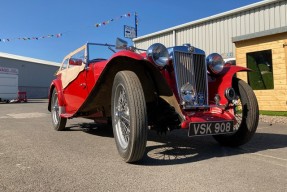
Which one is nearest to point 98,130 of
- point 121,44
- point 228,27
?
point 121,44

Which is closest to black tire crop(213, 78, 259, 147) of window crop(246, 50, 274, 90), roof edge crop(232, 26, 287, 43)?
roof edge crop(232, 26, 287, 43)

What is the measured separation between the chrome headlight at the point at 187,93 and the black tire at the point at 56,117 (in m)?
3.65

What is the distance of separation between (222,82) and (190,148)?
1117 mm

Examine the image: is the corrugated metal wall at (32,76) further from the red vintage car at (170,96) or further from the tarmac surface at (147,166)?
the red vintage car at (170,96)

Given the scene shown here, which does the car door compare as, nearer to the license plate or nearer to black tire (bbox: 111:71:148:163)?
black tire (bbox: 111:71:148:163)

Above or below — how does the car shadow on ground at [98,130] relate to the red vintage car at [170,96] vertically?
below

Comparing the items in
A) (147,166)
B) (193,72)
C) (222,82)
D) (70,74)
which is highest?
(70,74)

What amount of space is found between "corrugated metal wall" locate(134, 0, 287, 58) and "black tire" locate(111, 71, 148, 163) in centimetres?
989

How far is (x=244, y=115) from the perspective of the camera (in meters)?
4.83

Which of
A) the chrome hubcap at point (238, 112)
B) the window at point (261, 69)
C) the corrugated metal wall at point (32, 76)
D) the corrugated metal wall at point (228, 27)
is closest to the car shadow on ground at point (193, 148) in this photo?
the chrome hubcap at point (238, 112)

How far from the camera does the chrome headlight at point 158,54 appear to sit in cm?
427

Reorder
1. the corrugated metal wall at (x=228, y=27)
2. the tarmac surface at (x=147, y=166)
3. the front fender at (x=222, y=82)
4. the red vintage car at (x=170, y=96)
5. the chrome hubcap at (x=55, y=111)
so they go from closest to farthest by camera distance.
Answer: the tarmac surface at (x=147, y=166) → the red vintage car at (x=170, y=96) → the front fender at (x=222, y=82) → the chrome hubcap at (x=55, y=111) → the corrugated metal wall at (x=228, y=27)

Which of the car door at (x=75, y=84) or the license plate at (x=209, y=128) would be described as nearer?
the license plate at (x=209, y=128)

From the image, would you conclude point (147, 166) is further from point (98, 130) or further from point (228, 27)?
point (228, 27)
